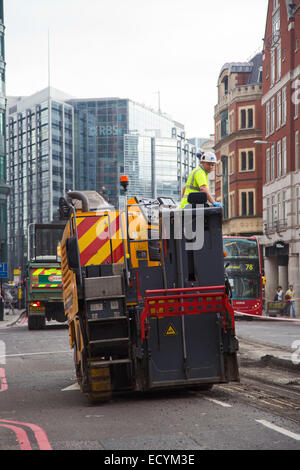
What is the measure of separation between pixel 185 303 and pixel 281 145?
41764 mm

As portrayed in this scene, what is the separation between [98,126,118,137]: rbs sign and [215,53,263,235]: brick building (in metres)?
78.5

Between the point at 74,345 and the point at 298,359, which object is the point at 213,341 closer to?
the point at 74,345

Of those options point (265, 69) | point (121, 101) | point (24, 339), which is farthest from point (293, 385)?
point (121, 101)

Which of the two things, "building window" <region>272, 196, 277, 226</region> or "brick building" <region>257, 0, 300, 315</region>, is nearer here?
"brick building" <region>257, 0, 300, 315</region>

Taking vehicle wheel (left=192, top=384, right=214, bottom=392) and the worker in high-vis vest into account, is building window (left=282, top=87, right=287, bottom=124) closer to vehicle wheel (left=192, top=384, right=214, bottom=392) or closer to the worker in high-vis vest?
the worker in high-vis vest

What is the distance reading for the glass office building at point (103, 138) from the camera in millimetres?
143125

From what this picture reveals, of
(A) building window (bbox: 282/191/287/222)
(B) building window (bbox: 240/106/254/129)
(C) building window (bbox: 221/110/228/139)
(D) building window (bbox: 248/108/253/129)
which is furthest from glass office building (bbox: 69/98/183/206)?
(A) building window (bbox: 282/191/287/222)

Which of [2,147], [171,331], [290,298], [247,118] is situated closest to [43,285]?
[290,298]

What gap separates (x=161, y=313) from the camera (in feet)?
30.8

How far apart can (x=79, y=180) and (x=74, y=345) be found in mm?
136860

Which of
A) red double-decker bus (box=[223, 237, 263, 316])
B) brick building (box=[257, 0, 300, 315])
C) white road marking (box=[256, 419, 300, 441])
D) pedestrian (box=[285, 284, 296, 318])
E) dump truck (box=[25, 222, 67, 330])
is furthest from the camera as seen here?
brick building (box=[257, 0, 300, 315])

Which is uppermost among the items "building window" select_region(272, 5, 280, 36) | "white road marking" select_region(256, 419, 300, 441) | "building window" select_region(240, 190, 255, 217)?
"building window" select_region(272, 5, 280, 36)

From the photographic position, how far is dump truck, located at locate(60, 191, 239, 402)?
9.43 m

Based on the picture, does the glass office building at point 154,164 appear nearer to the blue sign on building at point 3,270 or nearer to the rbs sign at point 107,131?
the rbs sign at point 107,131
